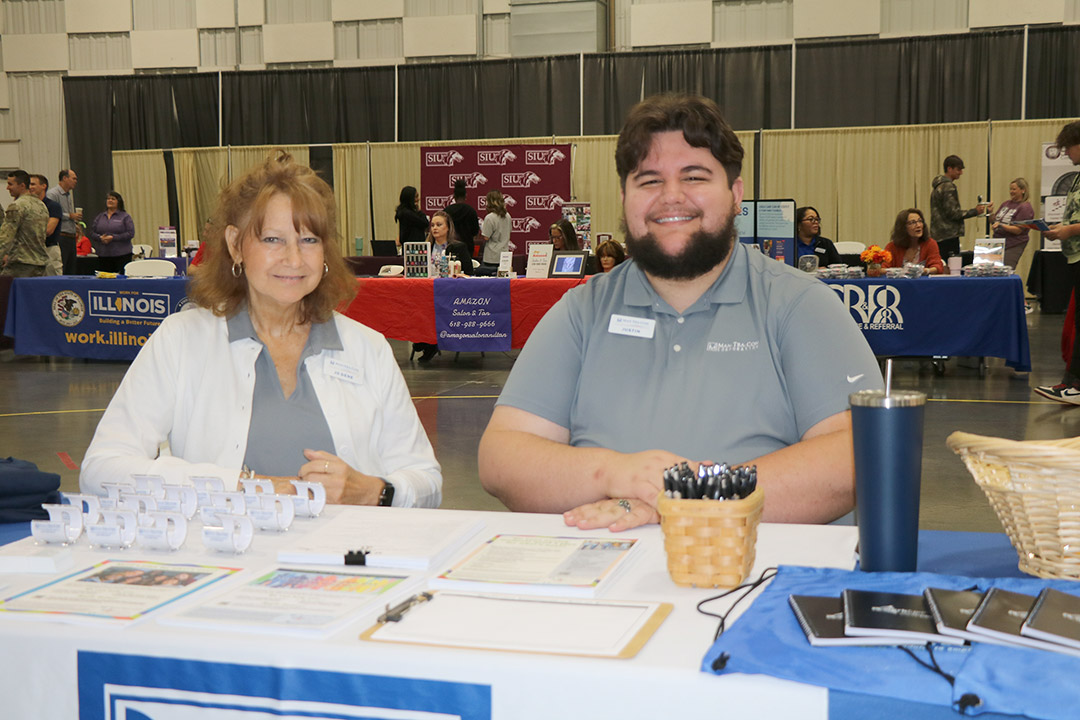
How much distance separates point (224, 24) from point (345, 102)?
230 cm

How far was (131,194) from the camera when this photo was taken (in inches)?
616

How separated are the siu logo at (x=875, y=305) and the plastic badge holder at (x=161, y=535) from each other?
5.97 meters

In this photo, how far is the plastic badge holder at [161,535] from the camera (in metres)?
1.22

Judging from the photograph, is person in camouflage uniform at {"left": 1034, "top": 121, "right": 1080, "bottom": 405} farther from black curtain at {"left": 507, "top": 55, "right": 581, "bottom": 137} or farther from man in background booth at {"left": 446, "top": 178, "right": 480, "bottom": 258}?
black curtain at {"left": 507, "top": 55, "right": 581, "bottom": 137}

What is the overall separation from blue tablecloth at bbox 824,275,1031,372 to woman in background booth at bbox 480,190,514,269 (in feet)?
12.9

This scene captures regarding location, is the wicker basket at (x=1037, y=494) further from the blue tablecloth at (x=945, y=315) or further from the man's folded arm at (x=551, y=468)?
the blue tablecloth at (x=945, y=315)

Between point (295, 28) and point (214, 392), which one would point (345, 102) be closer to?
point (295, 28)

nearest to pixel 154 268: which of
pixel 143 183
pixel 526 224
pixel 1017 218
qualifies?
pixel 526 224

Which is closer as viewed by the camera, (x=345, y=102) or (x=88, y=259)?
(x=88, y=259)

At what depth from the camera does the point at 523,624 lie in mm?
952

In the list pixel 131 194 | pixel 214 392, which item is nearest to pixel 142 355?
pixel 214 392

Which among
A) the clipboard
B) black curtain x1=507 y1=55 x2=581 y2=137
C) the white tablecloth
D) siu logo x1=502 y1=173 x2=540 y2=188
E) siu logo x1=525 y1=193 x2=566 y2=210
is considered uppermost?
black curtain x1=507 y1=55 x2=581 y2=137

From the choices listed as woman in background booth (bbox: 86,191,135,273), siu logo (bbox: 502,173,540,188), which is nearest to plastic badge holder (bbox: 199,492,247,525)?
woman in background booth (bbox: 86,191,135,273)

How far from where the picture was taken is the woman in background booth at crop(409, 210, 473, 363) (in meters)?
7.54
